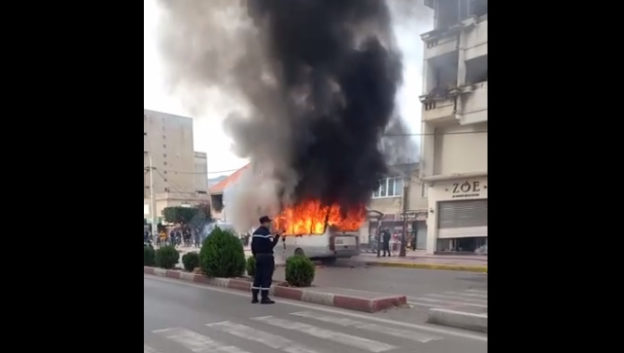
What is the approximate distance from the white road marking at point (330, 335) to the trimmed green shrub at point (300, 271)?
1237mm

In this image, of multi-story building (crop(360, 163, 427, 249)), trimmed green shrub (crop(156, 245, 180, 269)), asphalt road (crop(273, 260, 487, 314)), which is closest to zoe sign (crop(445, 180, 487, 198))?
multi-story building (crop(360, 163, 427, 249))

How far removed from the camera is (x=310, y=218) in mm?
11094

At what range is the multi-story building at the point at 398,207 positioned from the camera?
1221cm

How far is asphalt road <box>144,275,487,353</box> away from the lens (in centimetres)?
342

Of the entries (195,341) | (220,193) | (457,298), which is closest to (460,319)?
(457,298)

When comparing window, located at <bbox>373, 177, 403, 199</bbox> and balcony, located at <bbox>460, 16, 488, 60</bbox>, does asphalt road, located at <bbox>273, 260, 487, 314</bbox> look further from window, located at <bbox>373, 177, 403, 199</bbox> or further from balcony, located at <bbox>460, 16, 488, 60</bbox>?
Result: balcony, located at <bbox>460, 16, 488, 60</bbox>

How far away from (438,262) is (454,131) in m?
2.81

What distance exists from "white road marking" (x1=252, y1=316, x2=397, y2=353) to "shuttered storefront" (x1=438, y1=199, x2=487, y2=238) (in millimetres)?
6769
